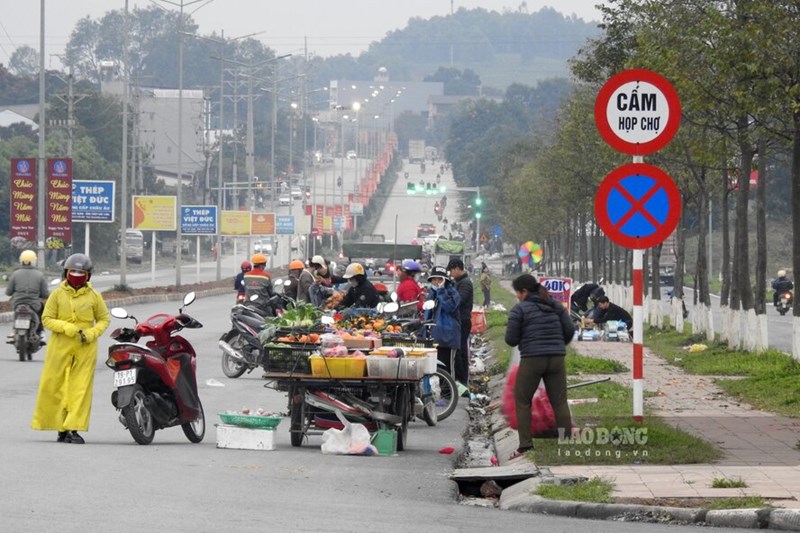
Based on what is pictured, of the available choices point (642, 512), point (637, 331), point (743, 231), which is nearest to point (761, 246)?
point (743, 231)

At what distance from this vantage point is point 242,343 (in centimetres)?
2406

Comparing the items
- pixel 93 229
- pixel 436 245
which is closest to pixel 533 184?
pixel 436 245

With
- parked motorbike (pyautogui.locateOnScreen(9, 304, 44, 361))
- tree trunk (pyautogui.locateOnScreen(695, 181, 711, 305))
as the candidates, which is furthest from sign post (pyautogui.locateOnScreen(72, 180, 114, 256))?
parked motorbike (pyautogui.locateOnScreen(9, 304, 44, 361))

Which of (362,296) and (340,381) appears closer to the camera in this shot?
(340,381)

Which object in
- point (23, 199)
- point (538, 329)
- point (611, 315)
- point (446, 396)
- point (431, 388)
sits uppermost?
point (23, 199)

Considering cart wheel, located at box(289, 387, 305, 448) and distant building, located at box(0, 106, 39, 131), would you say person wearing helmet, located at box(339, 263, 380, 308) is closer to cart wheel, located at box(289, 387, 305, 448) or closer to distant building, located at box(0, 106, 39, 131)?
cart wheel, located at box(289, 387, 305, 448)

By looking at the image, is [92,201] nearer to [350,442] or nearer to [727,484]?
[350,442]

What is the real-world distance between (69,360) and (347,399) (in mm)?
2540

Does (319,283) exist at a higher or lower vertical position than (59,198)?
lower

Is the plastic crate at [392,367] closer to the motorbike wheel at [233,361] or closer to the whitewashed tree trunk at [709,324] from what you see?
the motorbike wheel at [233,361]

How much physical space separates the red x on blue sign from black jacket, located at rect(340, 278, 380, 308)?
9.68 metres

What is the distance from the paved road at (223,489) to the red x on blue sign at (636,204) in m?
2.39

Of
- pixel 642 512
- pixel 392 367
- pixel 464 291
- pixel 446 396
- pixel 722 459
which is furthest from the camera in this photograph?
pixel 464 291

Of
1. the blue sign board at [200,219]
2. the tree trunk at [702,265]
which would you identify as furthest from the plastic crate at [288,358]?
the blue sign board at [200,219]
